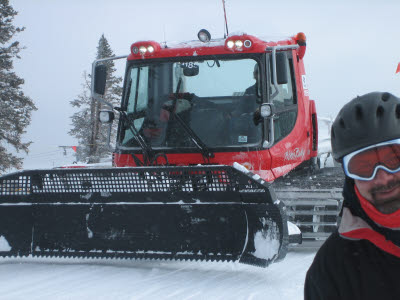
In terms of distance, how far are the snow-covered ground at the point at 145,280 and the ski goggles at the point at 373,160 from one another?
294cm

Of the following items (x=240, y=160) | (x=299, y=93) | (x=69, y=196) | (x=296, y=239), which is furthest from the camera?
Answer: (x=299, y=93)

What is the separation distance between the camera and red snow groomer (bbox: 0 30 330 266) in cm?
515

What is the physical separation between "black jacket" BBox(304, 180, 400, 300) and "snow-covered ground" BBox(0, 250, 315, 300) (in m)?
2.90

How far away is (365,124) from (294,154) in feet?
17.9

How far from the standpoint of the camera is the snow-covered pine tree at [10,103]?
2322cm

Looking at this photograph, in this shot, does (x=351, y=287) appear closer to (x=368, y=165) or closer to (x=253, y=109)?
(x=368, y=165)

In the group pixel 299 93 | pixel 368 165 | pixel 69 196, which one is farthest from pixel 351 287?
pixel 299 93

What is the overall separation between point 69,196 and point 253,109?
252cm

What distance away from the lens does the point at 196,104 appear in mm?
6656

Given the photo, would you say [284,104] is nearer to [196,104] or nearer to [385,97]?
[196,104]

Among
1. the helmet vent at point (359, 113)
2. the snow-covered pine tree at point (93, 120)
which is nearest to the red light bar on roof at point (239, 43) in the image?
the helmet vent at point (359, 113)

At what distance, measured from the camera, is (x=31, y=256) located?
6004mm

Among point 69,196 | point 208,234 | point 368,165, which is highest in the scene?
point 368,165

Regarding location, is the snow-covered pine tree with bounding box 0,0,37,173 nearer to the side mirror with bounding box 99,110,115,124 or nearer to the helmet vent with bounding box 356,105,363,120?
the side mirror with bounding box 99,110,115,124
